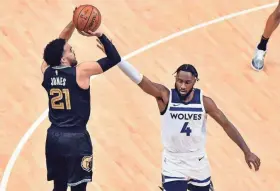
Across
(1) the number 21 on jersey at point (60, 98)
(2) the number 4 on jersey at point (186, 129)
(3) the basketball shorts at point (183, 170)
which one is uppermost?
(1) the number 21 on jersey at point (60, 98)

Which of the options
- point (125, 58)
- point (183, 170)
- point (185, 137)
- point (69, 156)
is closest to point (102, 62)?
point (69, 156)

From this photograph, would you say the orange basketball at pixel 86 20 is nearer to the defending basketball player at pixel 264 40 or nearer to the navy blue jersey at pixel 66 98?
the navy blue jersey at pixel 66 98

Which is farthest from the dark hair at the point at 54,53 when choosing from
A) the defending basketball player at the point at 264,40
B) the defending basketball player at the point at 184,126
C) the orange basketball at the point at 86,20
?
the defending basketball player at the point at 264,40

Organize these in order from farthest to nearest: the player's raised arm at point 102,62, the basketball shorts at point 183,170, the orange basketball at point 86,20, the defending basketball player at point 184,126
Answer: the orange basketball at point 86,20
the basketball shorts at point 183,170
the defending basketball player at point 184,126
the player's raised arm at point 102,62

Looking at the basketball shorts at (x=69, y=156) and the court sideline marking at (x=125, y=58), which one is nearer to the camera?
the basketball shorts at (x=69, y=156)

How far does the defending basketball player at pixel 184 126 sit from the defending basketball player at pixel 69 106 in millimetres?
367

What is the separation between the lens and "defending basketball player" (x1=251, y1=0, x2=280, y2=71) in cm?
1060

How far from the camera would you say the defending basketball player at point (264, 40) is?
10.6 m

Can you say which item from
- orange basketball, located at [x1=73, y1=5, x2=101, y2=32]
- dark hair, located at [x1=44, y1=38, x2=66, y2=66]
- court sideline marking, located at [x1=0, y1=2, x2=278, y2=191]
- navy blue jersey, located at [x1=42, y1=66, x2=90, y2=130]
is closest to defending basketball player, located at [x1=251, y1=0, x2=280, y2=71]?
court sideline marking, located at [x1=0, y1=2, x2=278, y2=191]

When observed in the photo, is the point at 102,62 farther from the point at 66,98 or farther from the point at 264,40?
the point at 264,40

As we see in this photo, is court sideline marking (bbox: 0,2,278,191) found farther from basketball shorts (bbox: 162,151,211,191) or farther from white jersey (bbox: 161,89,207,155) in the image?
white jersey (bbox: 161,89,207,155)

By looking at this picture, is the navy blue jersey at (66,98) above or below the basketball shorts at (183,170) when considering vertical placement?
above

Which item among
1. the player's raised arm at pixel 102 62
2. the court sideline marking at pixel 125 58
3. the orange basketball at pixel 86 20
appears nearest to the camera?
the player's raised arm at pixel 102 62

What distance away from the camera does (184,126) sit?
703 cm
